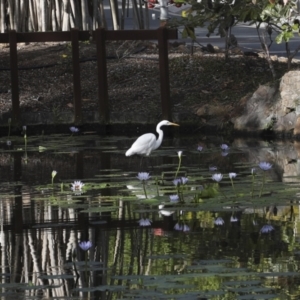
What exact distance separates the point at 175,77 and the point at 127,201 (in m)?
9.08

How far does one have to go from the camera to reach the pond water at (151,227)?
7184mm

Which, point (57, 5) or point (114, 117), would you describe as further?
point (57, 5)

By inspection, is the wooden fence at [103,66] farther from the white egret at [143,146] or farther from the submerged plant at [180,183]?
the submerged plant at [180,183]

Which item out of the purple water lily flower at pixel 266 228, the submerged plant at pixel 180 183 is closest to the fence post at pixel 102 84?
the submerged plant at pixel 180 183

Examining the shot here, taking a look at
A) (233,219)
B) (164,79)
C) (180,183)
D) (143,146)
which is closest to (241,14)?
(164,79)

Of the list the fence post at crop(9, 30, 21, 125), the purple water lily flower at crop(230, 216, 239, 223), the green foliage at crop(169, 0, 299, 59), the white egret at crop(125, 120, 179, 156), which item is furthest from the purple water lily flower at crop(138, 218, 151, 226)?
the fence post at crop(9, 30, 21, 125)

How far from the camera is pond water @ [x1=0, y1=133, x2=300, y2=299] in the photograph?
7184 millimetres

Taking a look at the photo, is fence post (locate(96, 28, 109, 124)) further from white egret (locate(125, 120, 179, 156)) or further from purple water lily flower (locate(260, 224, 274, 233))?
purple water lily flower (locate(260, 224, 274, 233))

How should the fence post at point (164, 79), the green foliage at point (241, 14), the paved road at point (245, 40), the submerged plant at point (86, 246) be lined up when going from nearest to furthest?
the submerged plant at point (86, 246) → the green foliage at point (241, 14) → the fence post at point (164, 79) → the paved road at point (245, 40)

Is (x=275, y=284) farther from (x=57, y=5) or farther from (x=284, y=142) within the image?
(x=57, y=5)

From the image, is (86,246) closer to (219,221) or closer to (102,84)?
(219,221)

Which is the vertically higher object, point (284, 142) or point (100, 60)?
point (100, 60)

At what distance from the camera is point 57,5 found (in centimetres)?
2219

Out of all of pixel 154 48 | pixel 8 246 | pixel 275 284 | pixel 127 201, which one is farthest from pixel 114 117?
pixel 275 284
